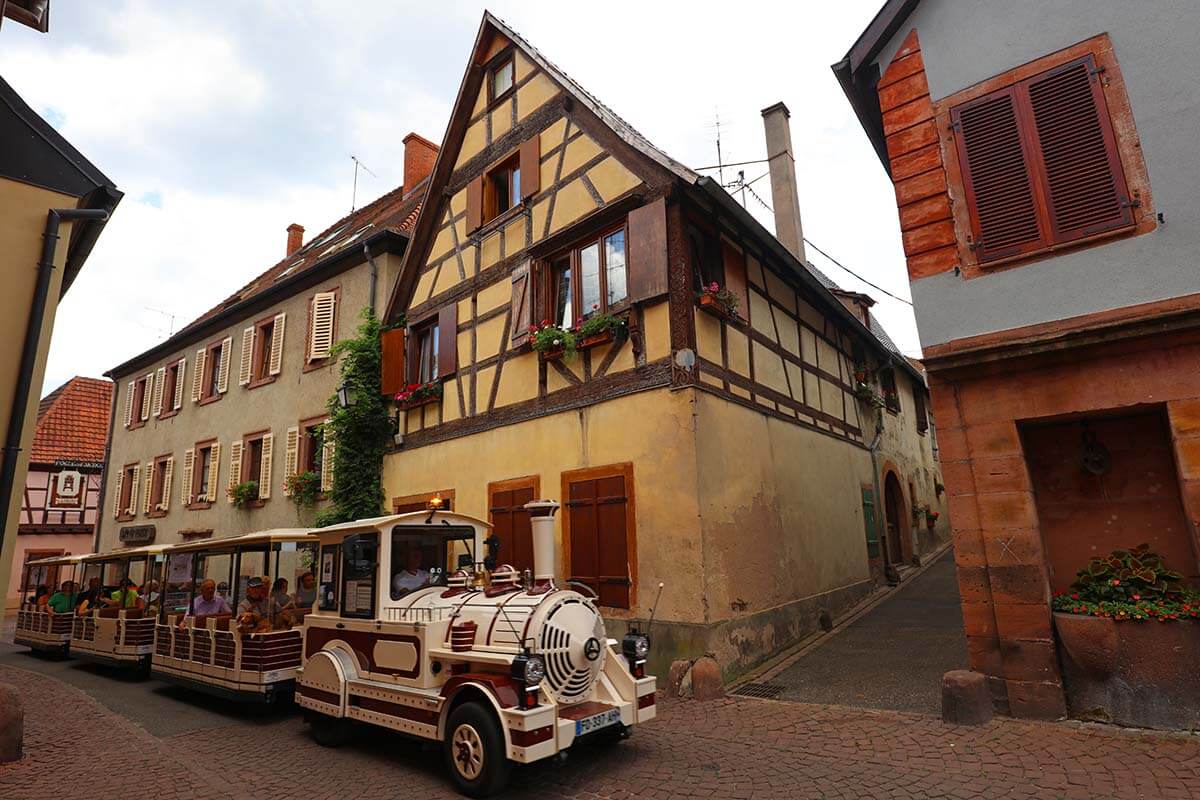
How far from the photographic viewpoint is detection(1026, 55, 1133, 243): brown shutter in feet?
20.1

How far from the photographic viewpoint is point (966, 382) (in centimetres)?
A: 657

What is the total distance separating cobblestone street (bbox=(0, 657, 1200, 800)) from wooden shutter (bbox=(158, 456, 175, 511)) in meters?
13.3

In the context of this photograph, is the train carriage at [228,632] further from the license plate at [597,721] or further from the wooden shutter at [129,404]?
the wooden shutter at [129,404]

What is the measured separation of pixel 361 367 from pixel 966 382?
10.6 m

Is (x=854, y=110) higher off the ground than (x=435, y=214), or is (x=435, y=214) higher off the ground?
(x=435, y=214)

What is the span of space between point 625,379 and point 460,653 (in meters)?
4.50

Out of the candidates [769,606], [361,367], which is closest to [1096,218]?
[769,606]

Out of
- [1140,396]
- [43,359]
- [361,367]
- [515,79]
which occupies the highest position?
[515,79]

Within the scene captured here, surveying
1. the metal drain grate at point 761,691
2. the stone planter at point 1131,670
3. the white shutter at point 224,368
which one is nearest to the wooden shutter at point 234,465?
the white shutter at point 224,368

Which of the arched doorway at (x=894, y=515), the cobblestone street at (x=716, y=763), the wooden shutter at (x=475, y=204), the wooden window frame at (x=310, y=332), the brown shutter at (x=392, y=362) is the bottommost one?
the cobblestone street at (x=716, y=763)

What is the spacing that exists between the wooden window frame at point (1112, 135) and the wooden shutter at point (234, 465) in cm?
1601

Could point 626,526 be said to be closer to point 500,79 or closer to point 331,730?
point 331,730

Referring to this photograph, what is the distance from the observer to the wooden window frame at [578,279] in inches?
372

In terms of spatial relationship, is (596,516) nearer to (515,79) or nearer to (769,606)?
(769,606)
